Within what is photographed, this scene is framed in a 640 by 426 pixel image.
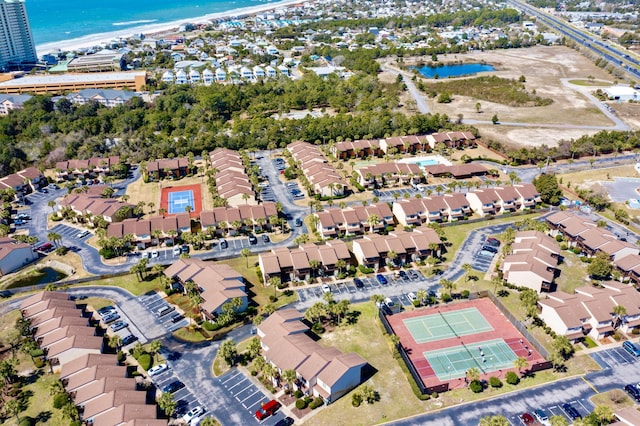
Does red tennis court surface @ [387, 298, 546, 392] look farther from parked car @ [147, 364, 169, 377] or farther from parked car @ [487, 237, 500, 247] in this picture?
parked car @ [147, 364, 169, 377]

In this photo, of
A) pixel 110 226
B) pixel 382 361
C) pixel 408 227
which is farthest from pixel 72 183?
pixel 382 361

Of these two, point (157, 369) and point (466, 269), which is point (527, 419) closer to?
point (466, 269)

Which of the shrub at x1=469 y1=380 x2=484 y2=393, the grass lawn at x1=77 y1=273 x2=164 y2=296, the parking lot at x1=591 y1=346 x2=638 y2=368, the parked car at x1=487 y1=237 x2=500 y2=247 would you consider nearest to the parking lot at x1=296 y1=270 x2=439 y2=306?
the shrub at x1=469 y1=380 x2=484 y2=393

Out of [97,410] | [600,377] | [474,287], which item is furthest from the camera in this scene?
[474,287]

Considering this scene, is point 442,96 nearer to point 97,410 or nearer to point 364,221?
point 364,221

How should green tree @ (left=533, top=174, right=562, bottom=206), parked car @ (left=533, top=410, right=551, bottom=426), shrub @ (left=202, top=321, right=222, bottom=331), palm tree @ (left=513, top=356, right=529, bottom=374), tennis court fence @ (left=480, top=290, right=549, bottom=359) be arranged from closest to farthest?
parked car @ (left=533, top=410, right=551, bottom=426), palm tree @ (left=513, top=356, right=529, bottom=374), tennis court fence @ (left=480, top=290, right=549, bottom=359), shrub @ (left=202, top=321, right=222, bottom=331), green tree @ (left=533, top=174, right=562, bottom=206)

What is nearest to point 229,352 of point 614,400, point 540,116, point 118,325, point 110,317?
point 118,325
